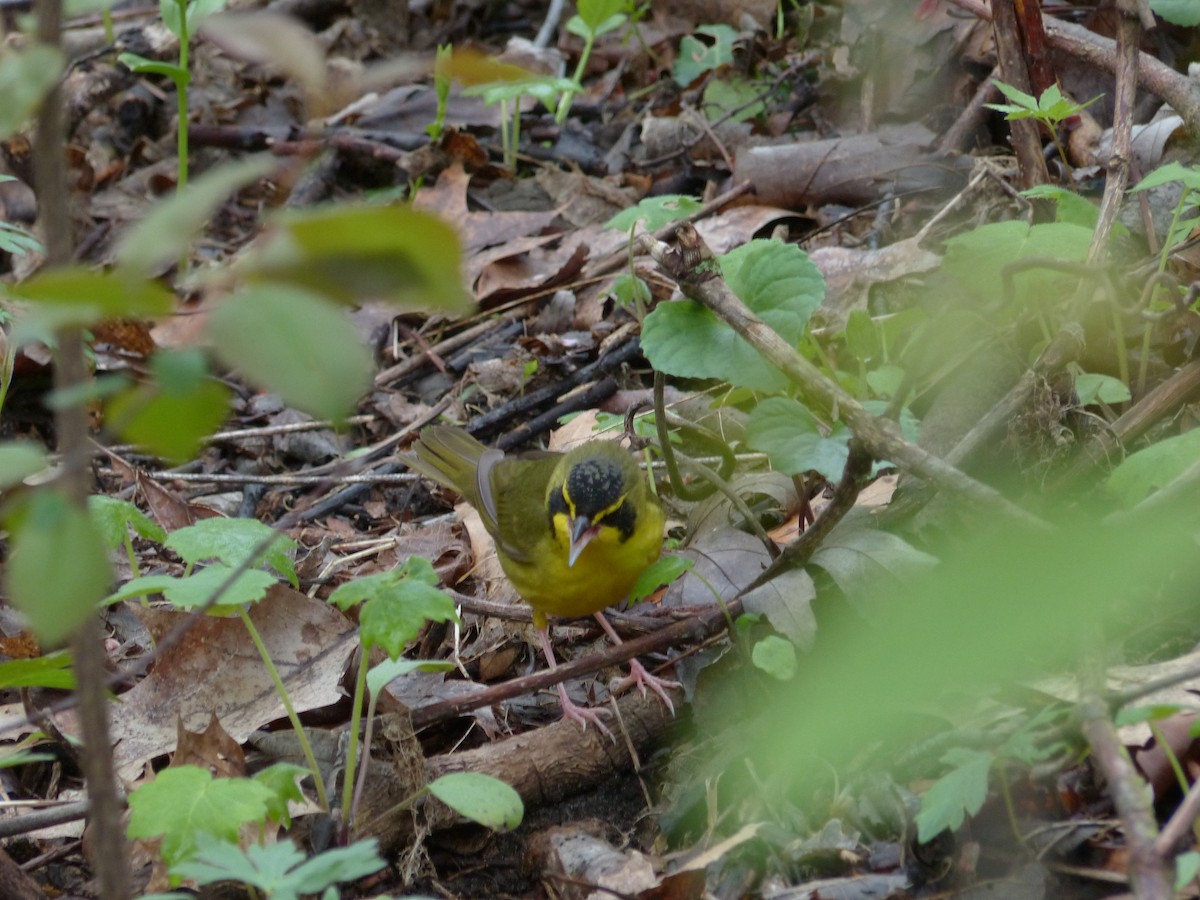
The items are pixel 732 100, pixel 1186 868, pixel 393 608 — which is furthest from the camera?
pixel 732 100

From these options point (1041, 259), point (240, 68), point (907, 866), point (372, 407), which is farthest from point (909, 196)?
point (240, 68)

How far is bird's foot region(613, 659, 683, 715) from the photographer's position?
3.57 metres

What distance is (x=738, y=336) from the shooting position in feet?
11.0

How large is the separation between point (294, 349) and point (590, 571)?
9.90 ft

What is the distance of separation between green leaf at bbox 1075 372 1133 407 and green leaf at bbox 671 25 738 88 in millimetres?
5067

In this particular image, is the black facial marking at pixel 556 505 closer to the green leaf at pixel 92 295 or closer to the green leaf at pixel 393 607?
the green leaf at pixel 393 607

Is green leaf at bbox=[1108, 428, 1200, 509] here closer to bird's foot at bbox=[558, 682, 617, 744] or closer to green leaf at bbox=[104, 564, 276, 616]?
bird's foot at bbox=[558, 682, 617, 744]

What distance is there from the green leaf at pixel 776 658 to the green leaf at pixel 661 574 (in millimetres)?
554

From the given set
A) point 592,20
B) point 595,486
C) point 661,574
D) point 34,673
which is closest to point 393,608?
point 34,673

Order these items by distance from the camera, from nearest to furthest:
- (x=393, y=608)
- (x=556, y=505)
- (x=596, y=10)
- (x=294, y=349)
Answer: (x=294, y=349) → (x=393, y=608) → (x=556, y=505) → (x=596, y=10)

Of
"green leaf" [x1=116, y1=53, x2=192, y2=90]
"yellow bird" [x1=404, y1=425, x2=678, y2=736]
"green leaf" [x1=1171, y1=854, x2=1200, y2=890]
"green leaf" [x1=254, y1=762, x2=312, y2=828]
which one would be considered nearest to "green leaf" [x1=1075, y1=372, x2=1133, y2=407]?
"yellow bird" [x1=404, y1=425, x2=678, y2=736]

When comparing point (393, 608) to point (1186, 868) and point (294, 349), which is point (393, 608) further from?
point (294, 349)

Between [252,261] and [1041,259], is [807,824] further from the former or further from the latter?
[252,261]

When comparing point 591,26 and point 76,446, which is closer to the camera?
point 76,446
